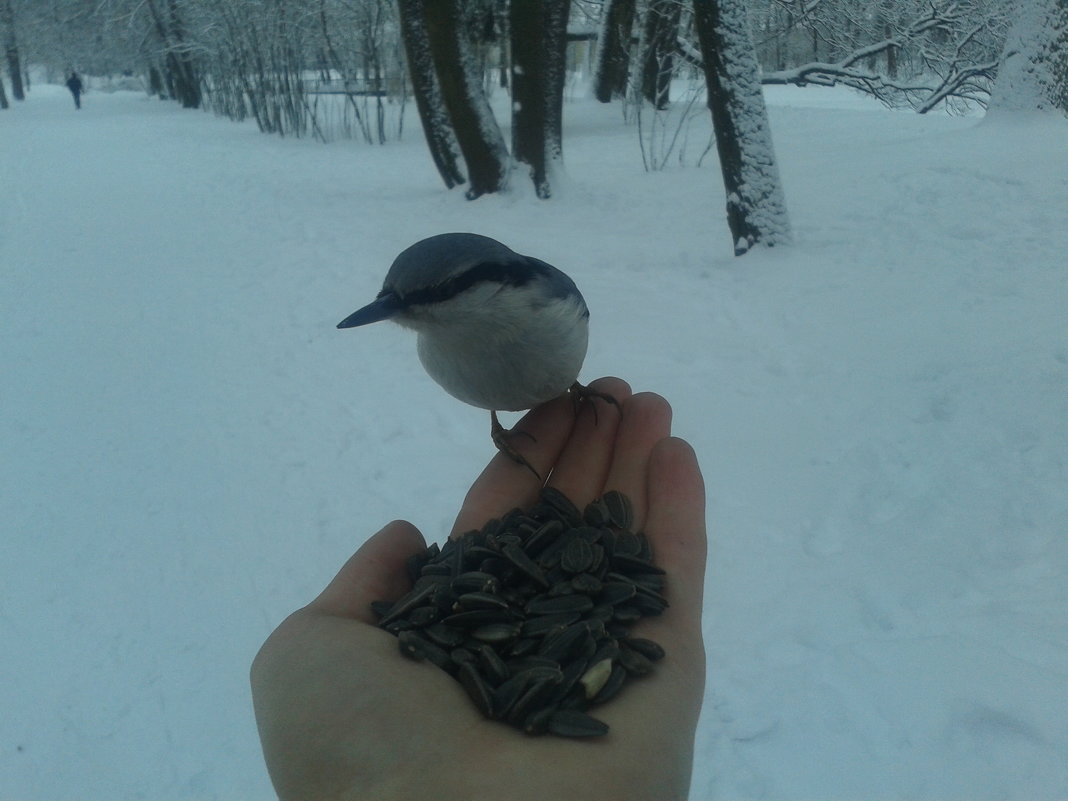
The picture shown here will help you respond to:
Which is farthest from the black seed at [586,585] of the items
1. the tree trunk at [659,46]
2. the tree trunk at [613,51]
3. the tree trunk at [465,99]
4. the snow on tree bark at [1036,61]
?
the tree trunk at [613,51]

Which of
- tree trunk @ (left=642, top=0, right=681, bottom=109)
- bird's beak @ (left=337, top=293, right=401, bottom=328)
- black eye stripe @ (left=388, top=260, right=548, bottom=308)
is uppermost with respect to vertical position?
tree trunk @ (left=642, top=0, right=681, bottom=109)

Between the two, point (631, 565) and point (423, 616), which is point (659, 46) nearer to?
point (631, 565)

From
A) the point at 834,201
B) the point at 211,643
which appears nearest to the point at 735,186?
the point at 834,201

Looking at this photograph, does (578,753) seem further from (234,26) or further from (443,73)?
(234,26)

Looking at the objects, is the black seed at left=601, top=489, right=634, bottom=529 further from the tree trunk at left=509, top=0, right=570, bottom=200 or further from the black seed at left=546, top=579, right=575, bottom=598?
the tree trunk at left=509, top=0, right=570, bottom=200

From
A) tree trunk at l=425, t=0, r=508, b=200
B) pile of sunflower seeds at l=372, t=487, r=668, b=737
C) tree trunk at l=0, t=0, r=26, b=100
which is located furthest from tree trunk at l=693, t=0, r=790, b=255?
tree trunk at l=0, t=0, r=26, b=100

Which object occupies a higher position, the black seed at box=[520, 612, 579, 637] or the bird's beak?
the bird's beak

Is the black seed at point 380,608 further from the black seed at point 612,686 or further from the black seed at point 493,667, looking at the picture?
the black seed at point 612,686

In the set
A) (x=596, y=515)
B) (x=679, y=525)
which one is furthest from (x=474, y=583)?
(x=679, y=525)
